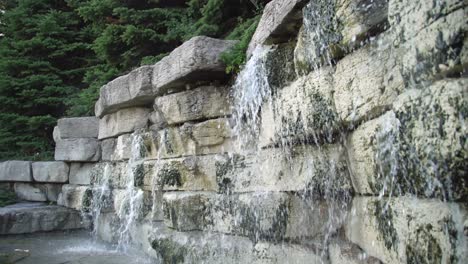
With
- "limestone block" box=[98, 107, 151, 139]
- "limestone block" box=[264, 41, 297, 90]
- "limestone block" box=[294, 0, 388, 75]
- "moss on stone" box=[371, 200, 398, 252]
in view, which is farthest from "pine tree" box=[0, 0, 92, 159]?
"moss on stone" box=[371, 200, 398, 252]

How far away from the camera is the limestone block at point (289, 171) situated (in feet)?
8.77

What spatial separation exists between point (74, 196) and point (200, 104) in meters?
3.95

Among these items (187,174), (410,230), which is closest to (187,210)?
(187,174)

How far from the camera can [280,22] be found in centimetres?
299

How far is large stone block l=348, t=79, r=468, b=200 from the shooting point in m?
1.51

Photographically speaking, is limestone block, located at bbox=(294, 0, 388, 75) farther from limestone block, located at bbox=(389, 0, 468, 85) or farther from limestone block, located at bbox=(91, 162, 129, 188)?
limestone block, located at bbox=(91, 162, 129, 188)

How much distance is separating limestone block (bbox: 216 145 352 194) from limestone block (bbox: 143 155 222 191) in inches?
10.2

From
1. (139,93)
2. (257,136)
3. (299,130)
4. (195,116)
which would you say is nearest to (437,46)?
(299,130)

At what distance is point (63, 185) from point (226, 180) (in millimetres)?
4944

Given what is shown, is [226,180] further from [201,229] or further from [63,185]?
[63,185]

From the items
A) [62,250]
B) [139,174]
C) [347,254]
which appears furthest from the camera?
[62,250]

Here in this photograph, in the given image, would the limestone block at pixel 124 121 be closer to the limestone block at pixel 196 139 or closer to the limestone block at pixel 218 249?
the limestone block at pixel 196 139

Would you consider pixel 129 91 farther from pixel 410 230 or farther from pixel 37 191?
pixel 410 230

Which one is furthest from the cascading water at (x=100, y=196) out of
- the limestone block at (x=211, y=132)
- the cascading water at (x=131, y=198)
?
the limestone block at (x=211, y=132)
